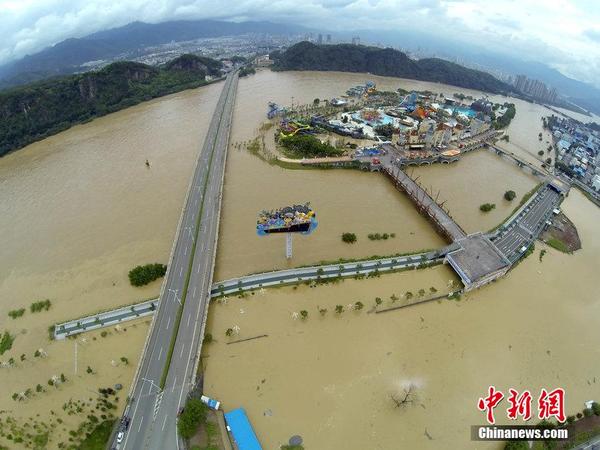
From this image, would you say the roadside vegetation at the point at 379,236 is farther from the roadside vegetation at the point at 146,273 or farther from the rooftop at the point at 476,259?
the roadside vegetation at the point at 146,273

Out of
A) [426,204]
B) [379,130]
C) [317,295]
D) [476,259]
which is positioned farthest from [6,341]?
[379,130]

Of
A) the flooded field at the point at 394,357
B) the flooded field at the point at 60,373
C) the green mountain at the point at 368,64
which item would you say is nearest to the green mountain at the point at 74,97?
the green mountain at the point at 368,64

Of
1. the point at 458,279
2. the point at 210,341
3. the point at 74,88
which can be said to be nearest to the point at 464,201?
the point at 458,279

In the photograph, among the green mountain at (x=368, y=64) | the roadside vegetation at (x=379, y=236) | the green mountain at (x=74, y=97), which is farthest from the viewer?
the green mountain at (x=368, y=64)

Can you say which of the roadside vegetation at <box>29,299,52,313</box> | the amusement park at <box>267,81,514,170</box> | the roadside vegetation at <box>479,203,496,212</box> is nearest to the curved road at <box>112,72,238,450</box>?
the roadside vegetation at <box>29,299,52,313</box>

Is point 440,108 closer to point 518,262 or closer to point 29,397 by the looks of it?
point 518,262

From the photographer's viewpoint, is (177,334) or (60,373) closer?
(60,373)

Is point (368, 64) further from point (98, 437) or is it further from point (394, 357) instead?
point (98, 437)
